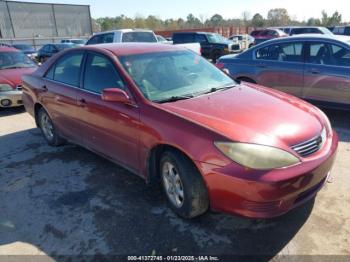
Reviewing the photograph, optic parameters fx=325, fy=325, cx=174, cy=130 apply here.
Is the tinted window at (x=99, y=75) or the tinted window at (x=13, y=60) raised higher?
the tinted window at (x=99, y=75)

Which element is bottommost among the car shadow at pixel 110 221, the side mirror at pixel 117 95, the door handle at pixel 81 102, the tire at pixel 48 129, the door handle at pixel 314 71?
the car shadow at pixel 110 221

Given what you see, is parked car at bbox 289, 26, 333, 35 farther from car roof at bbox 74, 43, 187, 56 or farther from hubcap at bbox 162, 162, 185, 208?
hubcap at bbox 162, 162, 185, 208

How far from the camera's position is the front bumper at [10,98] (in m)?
7.41

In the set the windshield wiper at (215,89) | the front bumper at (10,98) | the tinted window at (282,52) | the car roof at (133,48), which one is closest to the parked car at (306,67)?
the tinted window at (282,52)

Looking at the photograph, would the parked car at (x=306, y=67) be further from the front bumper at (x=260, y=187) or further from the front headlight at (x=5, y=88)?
the front headlight at (x=5, y=88)

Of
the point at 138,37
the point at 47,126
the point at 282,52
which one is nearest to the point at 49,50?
the point at 138,37

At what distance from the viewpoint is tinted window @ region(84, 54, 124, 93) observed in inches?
144

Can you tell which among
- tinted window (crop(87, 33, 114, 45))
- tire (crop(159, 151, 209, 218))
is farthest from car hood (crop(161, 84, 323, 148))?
tinted window (crop(87, 33, 114, 45))

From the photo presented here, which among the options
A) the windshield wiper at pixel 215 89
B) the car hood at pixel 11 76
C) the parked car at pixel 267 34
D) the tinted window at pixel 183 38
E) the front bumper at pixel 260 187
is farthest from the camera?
the parked car at pixel 267 34

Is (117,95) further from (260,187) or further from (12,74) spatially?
(12,74)

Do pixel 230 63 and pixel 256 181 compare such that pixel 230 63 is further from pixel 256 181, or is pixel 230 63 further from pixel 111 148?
pixel 256 181

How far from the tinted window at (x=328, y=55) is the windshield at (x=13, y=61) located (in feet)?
22.9

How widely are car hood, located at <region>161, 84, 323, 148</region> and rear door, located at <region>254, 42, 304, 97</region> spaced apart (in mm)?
2747

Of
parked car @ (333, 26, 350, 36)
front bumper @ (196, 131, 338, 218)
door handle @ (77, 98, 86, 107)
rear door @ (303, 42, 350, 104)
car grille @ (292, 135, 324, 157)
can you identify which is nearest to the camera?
front bumper @ (196, 131, 338, 218)
